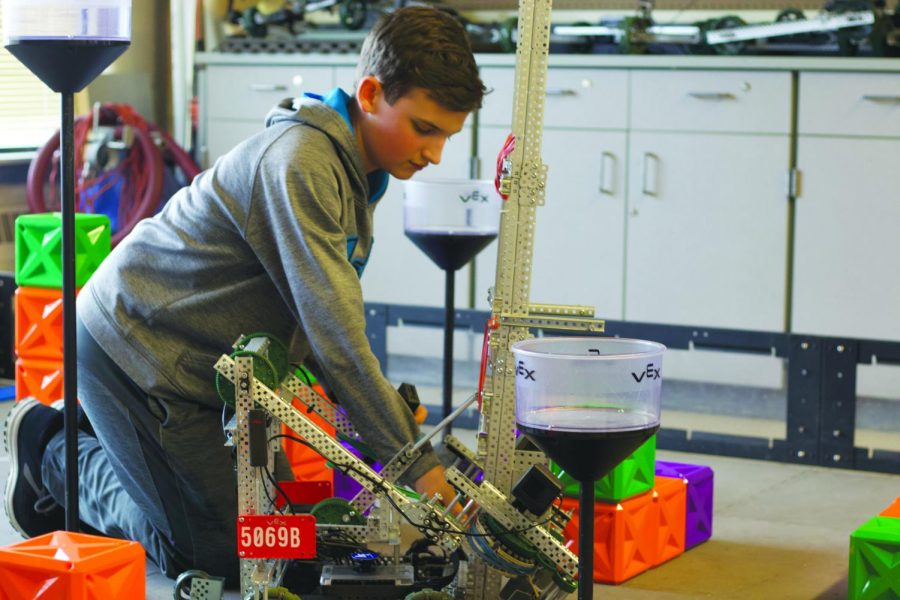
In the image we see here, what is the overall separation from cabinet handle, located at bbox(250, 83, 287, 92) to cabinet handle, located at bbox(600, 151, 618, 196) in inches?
51.1

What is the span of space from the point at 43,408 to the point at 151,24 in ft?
10.1

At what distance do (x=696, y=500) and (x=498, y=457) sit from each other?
85 cm

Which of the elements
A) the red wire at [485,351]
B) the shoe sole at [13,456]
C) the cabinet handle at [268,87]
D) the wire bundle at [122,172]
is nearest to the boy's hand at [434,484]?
the red wire at [485,351]

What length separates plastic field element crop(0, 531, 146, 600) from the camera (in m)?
2.19

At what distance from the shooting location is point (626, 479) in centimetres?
277

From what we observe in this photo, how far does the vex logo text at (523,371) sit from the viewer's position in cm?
201

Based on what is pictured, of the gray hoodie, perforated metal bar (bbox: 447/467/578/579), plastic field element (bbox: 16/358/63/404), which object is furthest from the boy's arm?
plastic field element (bbox: 16/358/63/404)

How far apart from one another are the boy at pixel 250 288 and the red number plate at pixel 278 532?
7.8 inches

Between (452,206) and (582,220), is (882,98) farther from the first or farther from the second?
(452,206)

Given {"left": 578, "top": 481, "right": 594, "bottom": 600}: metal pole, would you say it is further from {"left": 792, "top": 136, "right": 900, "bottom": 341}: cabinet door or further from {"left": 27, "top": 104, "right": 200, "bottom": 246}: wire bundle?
{"left": 27, "top": 104, "right": 200, "bottom": 246}: wire bundle

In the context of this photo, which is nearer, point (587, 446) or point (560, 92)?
point (587, 446)

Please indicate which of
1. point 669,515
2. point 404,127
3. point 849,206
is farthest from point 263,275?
point 849,206

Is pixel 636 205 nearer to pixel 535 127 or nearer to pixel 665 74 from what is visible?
pixel 665 74

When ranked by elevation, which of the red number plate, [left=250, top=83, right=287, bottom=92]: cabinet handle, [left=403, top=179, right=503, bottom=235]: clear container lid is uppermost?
[left=250, top=83, right=287, bottom=92]: cabinet handle
